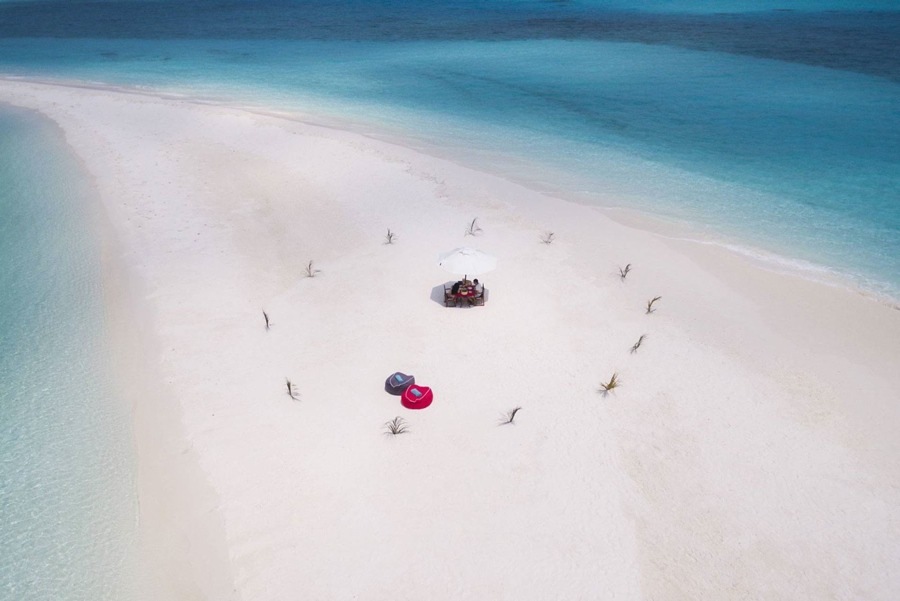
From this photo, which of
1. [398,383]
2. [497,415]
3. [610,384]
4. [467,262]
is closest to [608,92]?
[467,262]

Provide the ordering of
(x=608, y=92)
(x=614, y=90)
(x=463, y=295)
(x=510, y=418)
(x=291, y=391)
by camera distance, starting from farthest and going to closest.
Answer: (x=614, y=90) → (x=608, y=92) → (x=463, y=295) → (x=291, y=391) → (x=510, y=418)

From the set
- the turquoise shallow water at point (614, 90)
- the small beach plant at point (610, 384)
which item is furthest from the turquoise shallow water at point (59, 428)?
the turquoise shallow water at point (614, 90)

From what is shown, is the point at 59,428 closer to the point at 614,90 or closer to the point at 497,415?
the point at 497,415

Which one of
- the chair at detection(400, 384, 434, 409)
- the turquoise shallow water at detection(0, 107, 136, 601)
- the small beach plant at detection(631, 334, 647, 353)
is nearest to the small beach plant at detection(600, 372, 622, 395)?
the small beach plant at detection(631, 334, 647, 353)

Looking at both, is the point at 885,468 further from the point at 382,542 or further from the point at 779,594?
the point at 382,542

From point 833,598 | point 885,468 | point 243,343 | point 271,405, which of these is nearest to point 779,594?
point 833,598

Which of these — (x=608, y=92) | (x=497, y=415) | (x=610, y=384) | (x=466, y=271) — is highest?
(x=608, y=92)

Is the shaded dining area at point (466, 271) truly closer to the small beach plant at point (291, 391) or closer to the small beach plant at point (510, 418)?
the small beach plant at point (510, 418)
